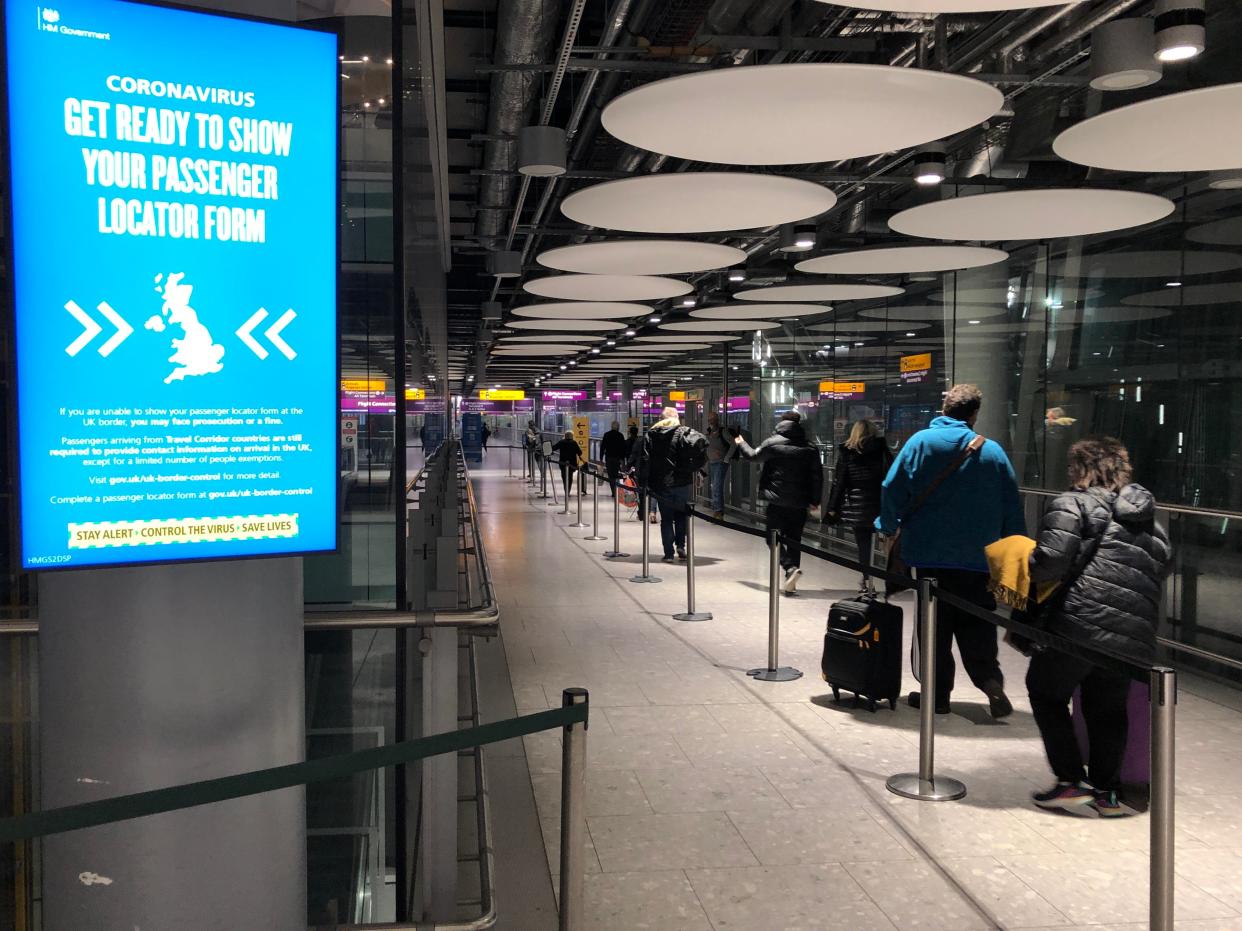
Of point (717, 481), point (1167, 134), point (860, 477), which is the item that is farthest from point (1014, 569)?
point (717, 481)

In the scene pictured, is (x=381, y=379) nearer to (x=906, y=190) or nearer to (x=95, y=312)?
(x=95, y=312)

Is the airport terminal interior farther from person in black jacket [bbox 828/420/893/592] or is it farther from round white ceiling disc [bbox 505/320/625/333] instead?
round white ceiling disc [bbox 505/320/625/333]

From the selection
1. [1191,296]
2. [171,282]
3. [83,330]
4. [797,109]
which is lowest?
[83,330]

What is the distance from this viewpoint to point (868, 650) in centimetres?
693

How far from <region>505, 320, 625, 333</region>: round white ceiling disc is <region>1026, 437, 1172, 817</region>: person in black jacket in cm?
1476

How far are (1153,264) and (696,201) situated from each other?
523cm

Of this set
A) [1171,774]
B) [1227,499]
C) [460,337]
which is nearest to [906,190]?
[1227,499]

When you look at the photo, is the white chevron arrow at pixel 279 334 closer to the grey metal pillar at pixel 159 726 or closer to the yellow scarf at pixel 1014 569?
the grey metal pillar at pixel 159 726

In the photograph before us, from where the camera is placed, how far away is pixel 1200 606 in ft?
29.6

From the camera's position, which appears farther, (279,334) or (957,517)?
(957,517)

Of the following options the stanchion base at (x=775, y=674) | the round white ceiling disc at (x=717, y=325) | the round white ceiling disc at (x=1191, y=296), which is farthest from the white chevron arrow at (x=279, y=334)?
the round white ceiling disc at (x=717, y=325)

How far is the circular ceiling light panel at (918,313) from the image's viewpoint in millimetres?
13609

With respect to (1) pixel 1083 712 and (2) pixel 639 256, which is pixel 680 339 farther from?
(1) pixel 1083 712

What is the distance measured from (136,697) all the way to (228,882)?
0.53 meters
